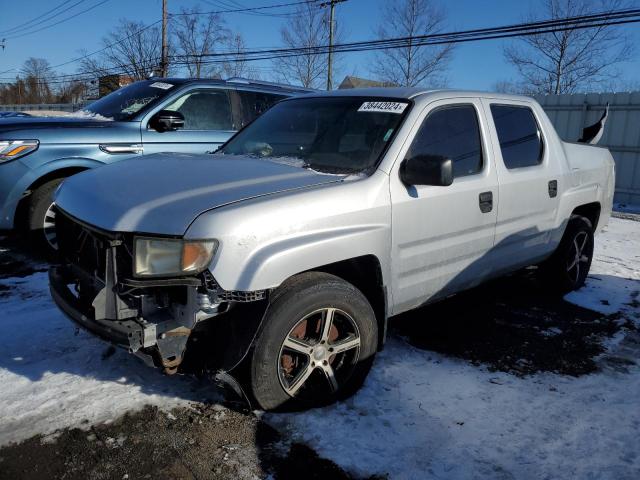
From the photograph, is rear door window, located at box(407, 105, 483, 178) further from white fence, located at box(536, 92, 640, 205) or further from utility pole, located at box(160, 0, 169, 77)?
utility pole, located at box(160, 0, 169, 77)

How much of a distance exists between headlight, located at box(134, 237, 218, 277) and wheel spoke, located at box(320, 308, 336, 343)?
0.74 metres

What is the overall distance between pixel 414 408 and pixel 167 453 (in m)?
1.36

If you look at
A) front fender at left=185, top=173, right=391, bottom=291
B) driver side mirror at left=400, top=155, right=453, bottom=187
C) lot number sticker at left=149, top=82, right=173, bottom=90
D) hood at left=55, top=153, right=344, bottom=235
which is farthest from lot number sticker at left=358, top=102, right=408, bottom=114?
lot number sticker at left=149, top=82, right=173, bottom=90

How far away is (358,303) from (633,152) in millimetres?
12132

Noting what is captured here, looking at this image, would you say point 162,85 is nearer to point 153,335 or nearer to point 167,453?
point 153,335

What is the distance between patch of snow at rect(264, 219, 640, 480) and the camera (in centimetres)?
258

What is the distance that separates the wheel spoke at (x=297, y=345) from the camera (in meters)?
2.74

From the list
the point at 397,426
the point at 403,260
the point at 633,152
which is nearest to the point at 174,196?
the point at 403,260

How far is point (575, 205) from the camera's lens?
478 centimetres

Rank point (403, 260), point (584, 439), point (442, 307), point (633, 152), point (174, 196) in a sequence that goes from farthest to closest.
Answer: point (633, 152) → point (442, 307) → point (403, 260) → point (584, 439) → point (174, 196)

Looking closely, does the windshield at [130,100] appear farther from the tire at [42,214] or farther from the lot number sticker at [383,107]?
the lot number sticker at [383,107]

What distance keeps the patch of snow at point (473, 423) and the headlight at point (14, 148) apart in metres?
3.78

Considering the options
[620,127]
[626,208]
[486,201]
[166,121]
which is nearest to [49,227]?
[166,121]

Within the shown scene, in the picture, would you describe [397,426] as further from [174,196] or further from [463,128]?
[463,128]
